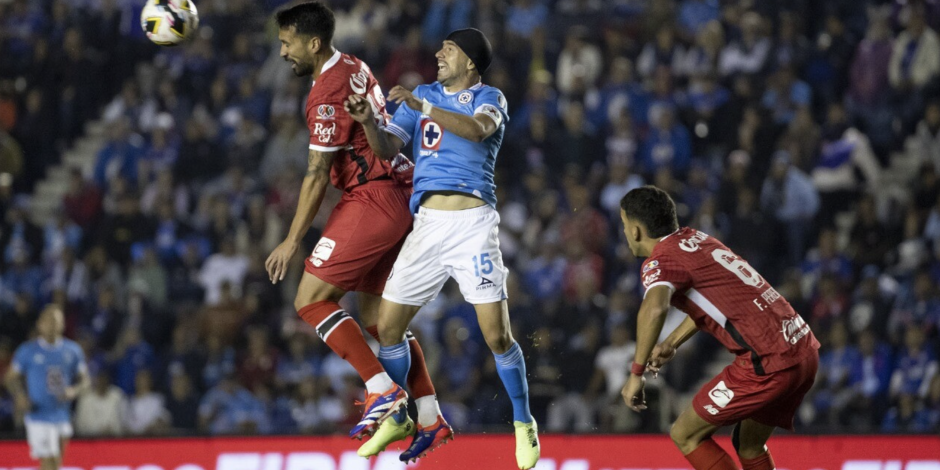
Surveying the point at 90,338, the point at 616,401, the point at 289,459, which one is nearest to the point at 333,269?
the point at 289,459

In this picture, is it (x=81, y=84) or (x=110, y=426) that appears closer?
(x=110, y=426)

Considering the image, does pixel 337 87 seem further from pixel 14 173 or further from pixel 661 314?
pixel 14 173

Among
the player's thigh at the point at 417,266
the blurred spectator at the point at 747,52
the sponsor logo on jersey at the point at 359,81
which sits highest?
the sponsor logo on jersey at the point at 359,81

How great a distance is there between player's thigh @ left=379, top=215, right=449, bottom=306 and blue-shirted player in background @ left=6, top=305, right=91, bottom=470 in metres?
6.92

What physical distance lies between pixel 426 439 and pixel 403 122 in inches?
77.4

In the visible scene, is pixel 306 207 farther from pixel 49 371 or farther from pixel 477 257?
pixel 49 371

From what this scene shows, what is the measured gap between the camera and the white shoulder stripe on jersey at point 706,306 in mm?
7453

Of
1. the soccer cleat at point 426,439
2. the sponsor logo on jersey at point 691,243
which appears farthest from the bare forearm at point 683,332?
the soccer cleat at point 426,439

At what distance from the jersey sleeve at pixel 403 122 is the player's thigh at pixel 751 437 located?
8.99ft

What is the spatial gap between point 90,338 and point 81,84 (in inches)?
165

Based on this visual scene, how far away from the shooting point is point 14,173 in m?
17.4

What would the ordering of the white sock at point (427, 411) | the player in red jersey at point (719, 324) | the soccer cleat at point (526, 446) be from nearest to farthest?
1. the player in red jersey at point (719, 324)
2. the soccer cleat at point (526, 446)
3. the white sock at point (427, 411)

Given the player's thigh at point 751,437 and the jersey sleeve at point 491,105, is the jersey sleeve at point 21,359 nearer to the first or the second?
the jersey sleeve at point 491,105

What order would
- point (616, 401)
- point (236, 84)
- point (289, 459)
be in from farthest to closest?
point (236, 84), point (616, 401), point (289, 459)
